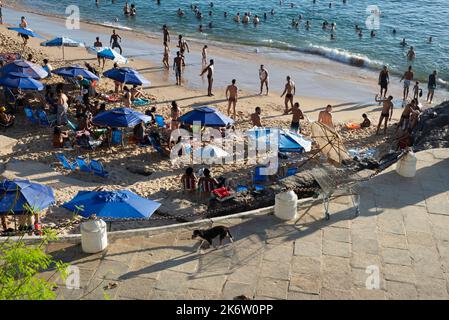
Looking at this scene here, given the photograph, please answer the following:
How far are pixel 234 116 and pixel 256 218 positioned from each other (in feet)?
31.4

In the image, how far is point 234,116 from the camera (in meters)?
19.9

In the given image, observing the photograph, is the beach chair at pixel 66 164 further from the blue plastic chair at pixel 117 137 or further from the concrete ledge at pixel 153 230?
the concrete ledge at pixel 153 230

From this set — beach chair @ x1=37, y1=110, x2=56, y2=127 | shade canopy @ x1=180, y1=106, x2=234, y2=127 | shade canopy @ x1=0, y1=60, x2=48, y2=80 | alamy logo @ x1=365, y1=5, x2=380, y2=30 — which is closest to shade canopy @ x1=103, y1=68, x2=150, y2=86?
shade canopy @ x1=0, y1=60, x2=48, y2=80

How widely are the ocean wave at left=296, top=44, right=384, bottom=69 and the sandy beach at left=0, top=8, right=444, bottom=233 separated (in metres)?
1.03

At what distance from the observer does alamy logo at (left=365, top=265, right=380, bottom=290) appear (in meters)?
8.88

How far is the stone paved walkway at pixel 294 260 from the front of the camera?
8656 millimetres

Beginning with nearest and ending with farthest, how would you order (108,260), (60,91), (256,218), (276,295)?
(276,295)
(108,260)
(256,218)
(60,91)

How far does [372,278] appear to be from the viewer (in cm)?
906

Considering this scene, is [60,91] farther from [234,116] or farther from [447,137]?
[447,137]

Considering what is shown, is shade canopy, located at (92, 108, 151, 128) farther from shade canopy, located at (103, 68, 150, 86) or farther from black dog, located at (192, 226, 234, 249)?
black dog, located at (192, 226, 234, 249)

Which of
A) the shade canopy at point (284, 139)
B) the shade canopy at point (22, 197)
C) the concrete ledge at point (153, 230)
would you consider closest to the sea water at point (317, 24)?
the shade canopy at point (284, 139)

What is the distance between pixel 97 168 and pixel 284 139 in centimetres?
517

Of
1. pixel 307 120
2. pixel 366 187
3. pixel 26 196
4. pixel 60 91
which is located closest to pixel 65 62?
pixel 60 91

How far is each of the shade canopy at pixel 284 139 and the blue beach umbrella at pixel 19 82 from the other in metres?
6.69
